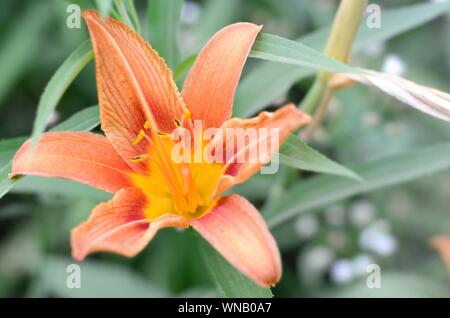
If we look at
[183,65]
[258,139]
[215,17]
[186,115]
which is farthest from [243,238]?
[215,17]

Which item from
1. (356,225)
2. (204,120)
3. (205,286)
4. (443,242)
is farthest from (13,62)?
(443,242)

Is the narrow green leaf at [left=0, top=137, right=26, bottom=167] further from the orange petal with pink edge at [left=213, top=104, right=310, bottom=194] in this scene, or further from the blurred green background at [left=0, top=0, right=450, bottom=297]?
the blurred green background at [left=0, top=0, right=450, bottom=297]

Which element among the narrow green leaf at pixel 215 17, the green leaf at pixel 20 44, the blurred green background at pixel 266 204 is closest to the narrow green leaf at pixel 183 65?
the blurred green background at pixel 266 204

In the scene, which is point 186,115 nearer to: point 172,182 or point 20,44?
point 172,182

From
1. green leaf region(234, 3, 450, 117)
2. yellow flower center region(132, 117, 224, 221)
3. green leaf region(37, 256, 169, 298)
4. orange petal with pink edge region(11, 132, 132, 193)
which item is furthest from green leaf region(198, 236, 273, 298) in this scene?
green leaf region(37, 256, 169, 298)

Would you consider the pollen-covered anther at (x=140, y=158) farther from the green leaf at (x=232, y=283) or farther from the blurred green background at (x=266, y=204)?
the blurred green background at (x=266, y=204)
